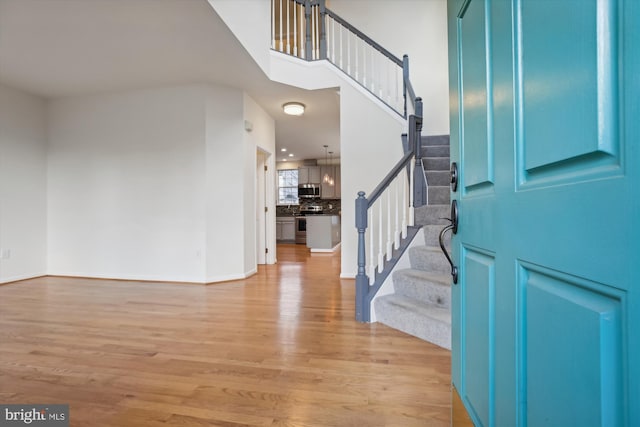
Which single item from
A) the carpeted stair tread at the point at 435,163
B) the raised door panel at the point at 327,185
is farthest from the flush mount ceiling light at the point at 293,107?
the raised door panel at the point at 327,185

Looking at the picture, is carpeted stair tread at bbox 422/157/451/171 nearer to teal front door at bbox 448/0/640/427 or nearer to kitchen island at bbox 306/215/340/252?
teal front door at bbox 448/0/640/427

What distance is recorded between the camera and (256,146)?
504 centimetres

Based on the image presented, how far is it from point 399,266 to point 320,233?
181 inches

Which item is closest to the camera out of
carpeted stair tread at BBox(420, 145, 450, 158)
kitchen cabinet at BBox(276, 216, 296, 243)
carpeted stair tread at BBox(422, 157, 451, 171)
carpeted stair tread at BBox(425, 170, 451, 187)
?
carpeted stair tread at BBox(425, 170, 451, 187)

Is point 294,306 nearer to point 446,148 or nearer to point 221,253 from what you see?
point 221,253

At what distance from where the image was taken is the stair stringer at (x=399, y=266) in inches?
105

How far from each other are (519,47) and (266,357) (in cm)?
210

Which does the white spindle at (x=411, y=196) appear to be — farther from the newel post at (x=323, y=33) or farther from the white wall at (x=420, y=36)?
the white wall at (x=420, y=36)

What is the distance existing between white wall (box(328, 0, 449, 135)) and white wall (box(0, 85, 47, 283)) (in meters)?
5.50

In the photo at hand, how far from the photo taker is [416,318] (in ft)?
7.61

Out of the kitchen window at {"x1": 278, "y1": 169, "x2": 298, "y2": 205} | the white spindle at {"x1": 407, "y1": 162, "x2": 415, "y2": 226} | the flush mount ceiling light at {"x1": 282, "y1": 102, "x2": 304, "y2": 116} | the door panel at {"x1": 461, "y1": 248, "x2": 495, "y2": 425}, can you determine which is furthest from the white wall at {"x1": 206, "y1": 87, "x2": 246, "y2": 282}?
the kitchen window at {"x1": 278, "y1": 169, "x2": 298, "y2": 205}

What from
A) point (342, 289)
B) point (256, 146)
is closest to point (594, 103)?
point (342, 289)

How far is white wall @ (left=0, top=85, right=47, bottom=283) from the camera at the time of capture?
4281mm

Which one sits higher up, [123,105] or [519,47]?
[123,105]
